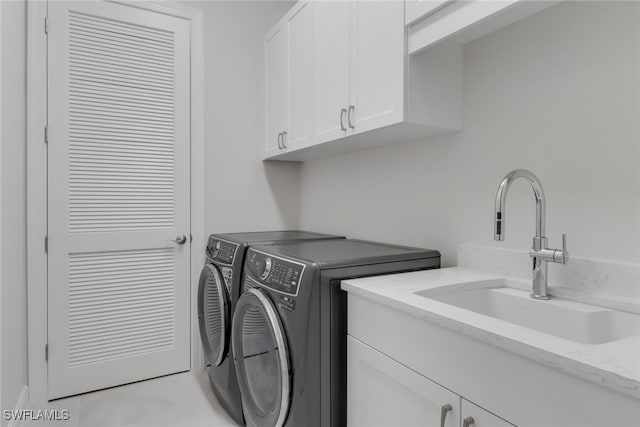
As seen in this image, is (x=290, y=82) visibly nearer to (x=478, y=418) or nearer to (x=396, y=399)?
(x=396, y=399)

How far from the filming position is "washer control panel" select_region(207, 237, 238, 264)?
6.62 ft

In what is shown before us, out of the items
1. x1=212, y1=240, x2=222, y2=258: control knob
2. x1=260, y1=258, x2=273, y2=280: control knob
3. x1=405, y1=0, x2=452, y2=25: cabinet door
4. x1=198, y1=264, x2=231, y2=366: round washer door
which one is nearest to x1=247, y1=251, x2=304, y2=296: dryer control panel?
x1=260, y1=258, x2=273, y2=280: control knob

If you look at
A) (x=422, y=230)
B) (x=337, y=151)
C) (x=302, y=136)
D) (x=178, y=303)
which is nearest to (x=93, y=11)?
(x=302, y=136)

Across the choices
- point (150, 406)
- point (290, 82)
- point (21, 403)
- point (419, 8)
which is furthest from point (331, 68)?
point (21, 403)

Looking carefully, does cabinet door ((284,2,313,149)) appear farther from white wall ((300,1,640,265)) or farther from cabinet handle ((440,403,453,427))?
cabinet handle ((440,403,453,427))

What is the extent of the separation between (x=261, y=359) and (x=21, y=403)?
1.38 meters

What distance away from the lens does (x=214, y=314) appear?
2168 mm

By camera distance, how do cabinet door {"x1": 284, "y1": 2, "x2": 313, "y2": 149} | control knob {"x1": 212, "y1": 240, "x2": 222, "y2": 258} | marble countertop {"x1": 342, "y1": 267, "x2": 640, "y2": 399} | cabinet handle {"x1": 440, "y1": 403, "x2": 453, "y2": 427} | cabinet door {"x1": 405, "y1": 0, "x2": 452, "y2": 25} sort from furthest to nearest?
control knob {"x1": 212, "y1": 240, "x2": 222, "y2": 258}
cabinet door {"x1": 284, "y1": 2, "x2": 313, "y2": 149}
cabinet door {"x1": 405, "y1": 0, "x2": 452, "y2": 25}
cabinet handle {"x1": 440, "y1": 403, "x2": 453, "y2": 427}
marble countertop {"x1": 342, "y1": 267, "x2": 640, "y2": 399}

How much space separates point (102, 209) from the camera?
2.31 metres

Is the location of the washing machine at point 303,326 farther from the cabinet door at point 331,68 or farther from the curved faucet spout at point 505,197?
the cabinet door at point 331,68

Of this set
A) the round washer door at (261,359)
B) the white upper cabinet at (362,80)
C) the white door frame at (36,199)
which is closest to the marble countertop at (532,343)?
the round washer door at (261,359)

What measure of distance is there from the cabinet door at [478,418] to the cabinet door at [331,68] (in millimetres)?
1243

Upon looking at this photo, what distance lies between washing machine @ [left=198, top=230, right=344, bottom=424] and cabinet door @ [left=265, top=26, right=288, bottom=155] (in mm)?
750

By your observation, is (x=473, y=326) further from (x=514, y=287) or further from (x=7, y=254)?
(x=7, y=254)
